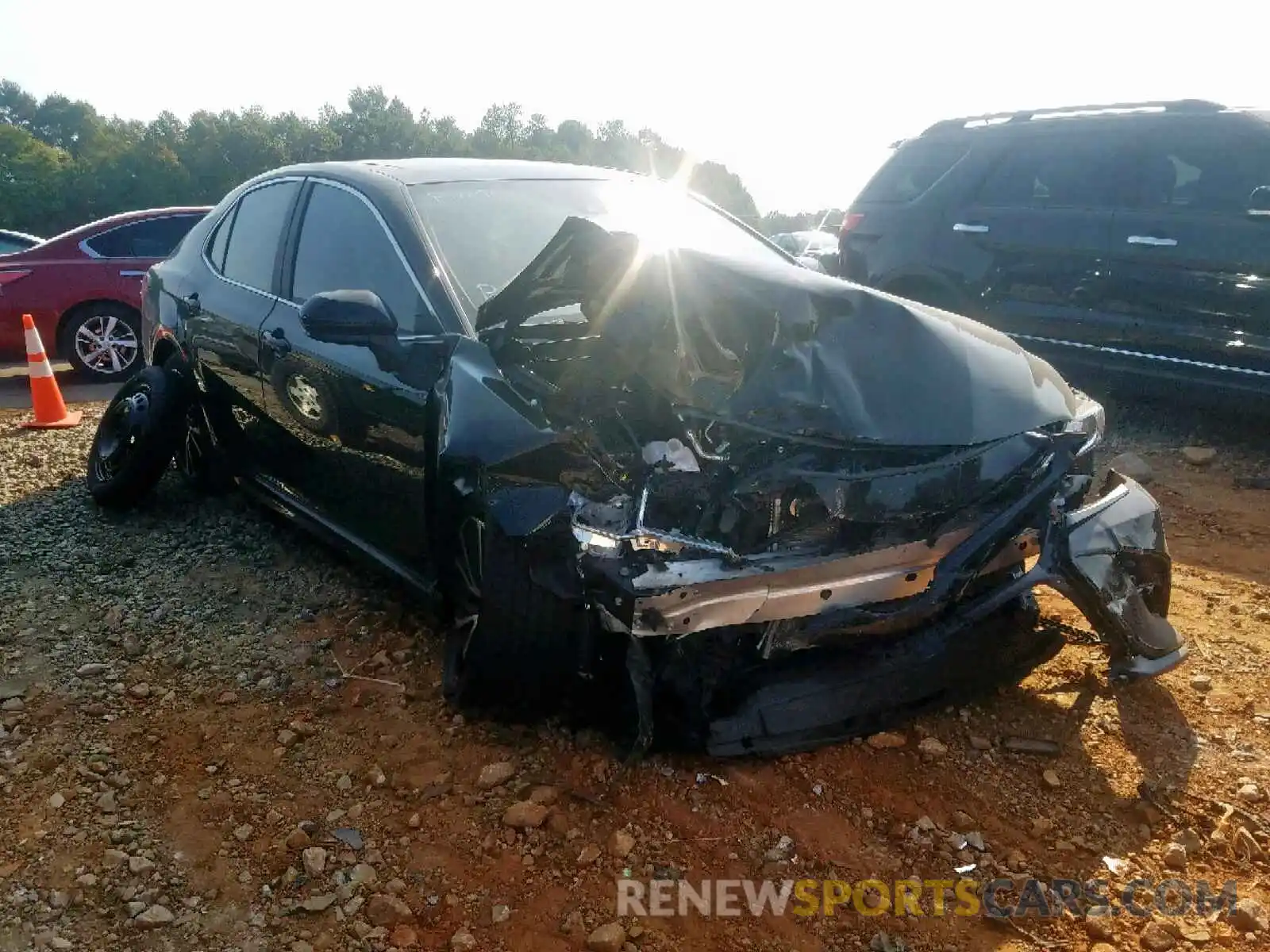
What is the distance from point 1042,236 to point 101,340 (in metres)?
7.49

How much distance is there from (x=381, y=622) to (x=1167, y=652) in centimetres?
253

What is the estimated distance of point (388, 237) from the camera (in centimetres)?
330

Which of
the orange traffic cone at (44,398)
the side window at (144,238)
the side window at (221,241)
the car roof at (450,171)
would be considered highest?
the car roof at (450,171)

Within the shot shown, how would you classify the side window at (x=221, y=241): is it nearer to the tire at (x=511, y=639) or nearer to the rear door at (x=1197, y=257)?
the tire at (x=511, y=639)

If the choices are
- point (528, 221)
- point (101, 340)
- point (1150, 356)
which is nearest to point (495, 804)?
point (528, 221)

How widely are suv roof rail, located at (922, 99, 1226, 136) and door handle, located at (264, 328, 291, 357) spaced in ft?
15.4

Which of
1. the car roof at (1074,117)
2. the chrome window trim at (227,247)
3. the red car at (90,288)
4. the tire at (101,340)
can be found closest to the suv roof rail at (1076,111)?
the car roof at (1074,117)

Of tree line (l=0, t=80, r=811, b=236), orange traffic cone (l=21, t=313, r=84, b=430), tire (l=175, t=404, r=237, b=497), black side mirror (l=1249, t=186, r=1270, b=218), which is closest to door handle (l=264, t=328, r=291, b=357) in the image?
tire (l=175, t=404, r=237, b=497)

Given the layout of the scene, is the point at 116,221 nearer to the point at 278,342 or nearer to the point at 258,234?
the point at 258,234

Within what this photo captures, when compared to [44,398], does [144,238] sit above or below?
above

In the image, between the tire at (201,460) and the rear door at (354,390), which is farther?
the tire at (201,460)

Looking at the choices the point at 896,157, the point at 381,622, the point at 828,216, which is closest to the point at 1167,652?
the point at 381,622

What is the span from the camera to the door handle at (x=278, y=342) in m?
3.63

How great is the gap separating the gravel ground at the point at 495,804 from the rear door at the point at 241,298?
1.00 meters
